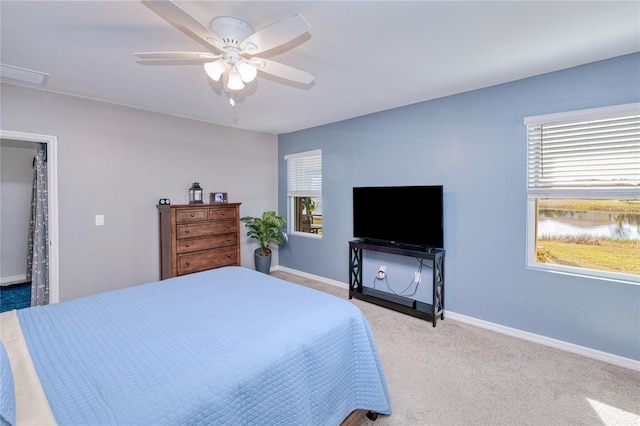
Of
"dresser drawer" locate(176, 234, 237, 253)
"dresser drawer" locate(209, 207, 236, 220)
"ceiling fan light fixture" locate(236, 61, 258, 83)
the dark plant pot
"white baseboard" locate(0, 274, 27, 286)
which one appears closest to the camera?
"ceiling fan light fixture" locate(236, 61, 258, 83)

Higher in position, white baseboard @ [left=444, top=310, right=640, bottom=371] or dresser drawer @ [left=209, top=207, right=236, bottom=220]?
dresser drawer @ [left=209, top=207, right=236, bottom=220]

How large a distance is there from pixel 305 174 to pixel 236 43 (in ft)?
10.4

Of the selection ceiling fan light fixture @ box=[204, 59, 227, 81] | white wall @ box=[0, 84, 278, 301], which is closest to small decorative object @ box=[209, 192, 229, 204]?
white wall @ box=[0, 84, 278, 301]

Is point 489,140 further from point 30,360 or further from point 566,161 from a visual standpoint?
point 30,360

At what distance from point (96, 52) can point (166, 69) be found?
1.55 feet

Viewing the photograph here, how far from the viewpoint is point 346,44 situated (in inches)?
83.5

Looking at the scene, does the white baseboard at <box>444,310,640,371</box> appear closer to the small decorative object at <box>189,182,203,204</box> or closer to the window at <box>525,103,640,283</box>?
the window at <box>525,103,640,283</box>

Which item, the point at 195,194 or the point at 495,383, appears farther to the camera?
the point at 195,194

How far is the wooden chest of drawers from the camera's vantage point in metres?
3.60

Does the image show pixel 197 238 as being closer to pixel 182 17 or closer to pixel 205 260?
pixel 205 260

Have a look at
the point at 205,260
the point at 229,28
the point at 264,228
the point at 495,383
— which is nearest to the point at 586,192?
the point at 495,383

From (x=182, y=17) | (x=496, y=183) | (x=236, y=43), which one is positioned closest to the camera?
(x=182, y=17)

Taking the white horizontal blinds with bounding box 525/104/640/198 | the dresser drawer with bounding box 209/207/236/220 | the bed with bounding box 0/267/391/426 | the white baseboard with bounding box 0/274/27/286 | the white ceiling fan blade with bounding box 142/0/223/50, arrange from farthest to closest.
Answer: the white baseboard with bounding box 0/274/27/286 → the dresser drawer with bounding box 209/207/236/220 → the white horizontal blinds with bounding box 525/104/640/198 → the white ceiling fan blade with bounding box 142/0/223/50 → the bed with bounding box 0/267/391/426

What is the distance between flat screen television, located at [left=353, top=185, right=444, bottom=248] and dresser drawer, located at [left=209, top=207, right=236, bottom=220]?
171 centimetres
